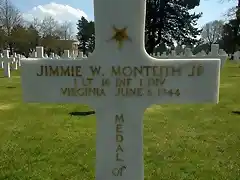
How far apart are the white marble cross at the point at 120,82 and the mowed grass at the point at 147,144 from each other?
1039 millimetres

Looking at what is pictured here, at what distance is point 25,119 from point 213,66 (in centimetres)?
465

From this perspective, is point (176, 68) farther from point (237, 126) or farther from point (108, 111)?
point (237, 126)

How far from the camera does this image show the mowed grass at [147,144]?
348cm

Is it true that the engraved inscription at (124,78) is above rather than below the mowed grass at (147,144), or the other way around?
above

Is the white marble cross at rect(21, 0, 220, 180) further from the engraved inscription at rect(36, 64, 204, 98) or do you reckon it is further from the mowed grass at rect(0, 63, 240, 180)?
the mowed grass at rect(0, 63, 240, 180)

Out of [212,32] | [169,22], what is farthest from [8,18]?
[212,32]

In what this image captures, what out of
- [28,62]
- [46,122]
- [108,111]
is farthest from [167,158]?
[46,122]

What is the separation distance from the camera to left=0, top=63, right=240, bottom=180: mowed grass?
3.48 meters

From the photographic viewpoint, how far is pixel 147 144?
14.5 ft

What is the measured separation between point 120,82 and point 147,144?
2.26 m

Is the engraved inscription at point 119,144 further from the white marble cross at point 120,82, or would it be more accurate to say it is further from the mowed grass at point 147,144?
the mowed grass at point 147,144

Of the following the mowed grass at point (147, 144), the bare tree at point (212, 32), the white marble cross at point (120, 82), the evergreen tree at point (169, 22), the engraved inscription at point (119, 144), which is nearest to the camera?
the white marble cross at point (120, 82)

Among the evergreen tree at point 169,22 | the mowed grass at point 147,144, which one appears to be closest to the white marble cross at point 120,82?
the mowed grass at point 147,144

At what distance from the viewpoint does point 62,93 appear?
8.04ft
